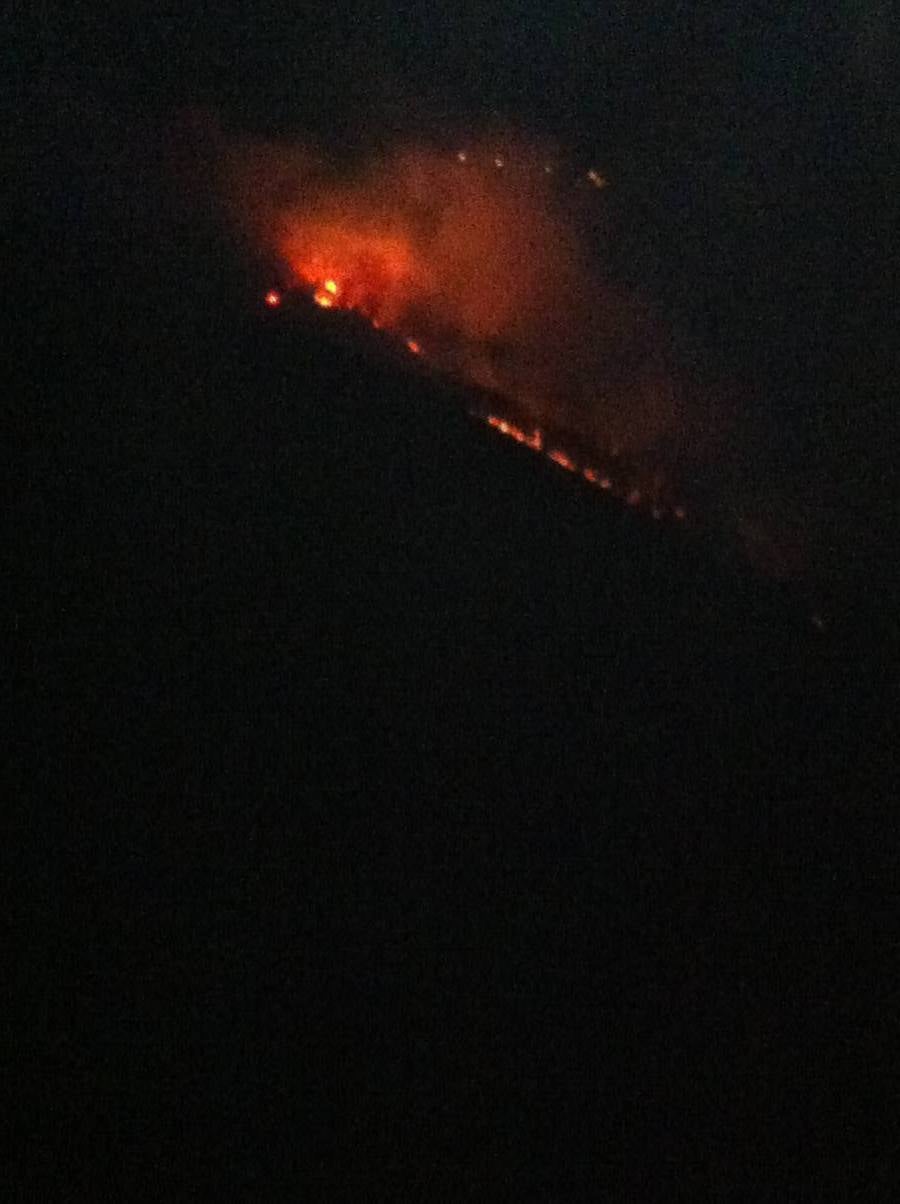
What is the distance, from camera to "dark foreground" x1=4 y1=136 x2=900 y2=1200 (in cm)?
174

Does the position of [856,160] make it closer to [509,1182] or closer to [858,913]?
[858,913]

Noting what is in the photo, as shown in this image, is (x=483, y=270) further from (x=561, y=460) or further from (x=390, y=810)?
(x=390, y=810)

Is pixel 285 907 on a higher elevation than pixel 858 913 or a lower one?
lower

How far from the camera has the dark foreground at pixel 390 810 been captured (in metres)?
1.74

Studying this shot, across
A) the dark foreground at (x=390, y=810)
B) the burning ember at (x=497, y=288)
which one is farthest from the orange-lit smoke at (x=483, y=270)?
the dark foreground at (x=390, y=810)

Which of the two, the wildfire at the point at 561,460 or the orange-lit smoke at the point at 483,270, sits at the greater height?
the orange-lit smoke at the point at 483,270

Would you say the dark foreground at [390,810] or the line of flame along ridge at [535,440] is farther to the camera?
the line of flame along ridge at [535,440]

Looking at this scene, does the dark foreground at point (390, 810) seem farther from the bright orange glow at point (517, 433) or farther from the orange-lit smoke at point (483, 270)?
the orange-lit smoke at point (483, 270)

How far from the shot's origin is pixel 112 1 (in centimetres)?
217

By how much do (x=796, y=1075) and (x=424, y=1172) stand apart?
22.1 inches

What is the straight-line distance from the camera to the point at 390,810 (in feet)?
6.06

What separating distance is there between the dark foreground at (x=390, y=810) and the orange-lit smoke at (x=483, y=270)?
132mm

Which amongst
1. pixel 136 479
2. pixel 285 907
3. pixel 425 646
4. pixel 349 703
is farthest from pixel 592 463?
pixel 285 907

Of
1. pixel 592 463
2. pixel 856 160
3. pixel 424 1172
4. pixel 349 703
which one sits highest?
pixel 856 160
